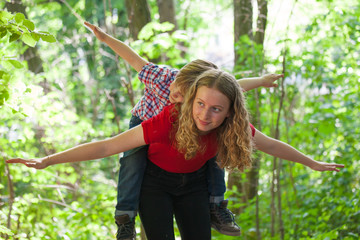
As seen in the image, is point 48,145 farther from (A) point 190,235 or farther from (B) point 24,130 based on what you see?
(A) point 190,235

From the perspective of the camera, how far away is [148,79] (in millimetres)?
2680

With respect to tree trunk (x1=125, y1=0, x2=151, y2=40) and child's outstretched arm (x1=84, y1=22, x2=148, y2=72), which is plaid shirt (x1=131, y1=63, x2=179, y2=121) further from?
tree trunk (x1=125, y1=0, x2=151, y2=40)

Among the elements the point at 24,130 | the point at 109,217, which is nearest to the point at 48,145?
the point at 24,130

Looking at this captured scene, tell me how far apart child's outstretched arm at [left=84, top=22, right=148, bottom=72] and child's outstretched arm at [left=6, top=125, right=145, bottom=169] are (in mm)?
564

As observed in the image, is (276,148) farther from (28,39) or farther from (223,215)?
(28,39)

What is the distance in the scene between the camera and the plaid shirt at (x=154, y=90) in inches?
104

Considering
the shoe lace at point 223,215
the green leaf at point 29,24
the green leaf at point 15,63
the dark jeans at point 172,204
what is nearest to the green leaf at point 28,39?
the green leaf at point 29,24

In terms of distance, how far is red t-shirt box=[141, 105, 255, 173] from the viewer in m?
2.35

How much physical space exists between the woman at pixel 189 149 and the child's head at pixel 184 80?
7 centimetres

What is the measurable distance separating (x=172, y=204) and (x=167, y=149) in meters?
0.35

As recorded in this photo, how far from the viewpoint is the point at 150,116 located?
8.73ft

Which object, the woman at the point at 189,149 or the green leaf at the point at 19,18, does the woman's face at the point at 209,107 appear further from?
the green leaf at the point at 19,18

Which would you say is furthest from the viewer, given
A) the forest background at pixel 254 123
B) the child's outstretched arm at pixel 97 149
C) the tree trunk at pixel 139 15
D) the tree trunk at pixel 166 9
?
the tree trunk at pixel 166 9

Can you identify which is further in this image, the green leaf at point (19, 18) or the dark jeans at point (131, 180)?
the dark jeans at point (131, 180)
